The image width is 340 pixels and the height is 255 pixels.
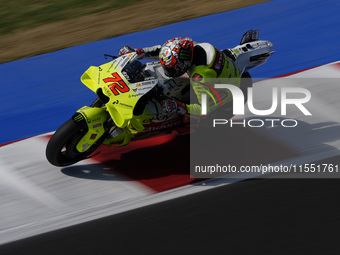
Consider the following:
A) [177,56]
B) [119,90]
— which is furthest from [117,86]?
[177,56]

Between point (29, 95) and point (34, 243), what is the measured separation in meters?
4.08

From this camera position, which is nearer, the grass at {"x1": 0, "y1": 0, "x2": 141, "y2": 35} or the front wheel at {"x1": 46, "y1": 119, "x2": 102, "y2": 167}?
the front wheel at {"x1": 46, "y1": 119, "x2": 102, "y2": 167}

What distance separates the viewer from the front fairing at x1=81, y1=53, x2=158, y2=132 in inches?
242

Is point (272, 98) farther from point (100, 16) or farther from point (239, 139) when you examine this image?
point (100, 16)

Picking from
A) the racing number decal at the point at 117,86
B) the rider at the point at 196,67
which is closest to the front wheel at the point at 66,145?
the racing number decal at the point at 117,86

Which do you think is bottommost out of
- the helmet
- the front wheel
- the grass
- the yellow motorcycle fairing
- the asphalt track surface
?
the asphalt track surface

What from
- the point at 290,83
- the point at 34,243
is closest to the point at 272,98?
the point at 290,83

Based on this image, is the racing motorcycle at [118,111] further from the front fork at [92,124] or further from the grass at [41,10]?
the grass at [41,10]

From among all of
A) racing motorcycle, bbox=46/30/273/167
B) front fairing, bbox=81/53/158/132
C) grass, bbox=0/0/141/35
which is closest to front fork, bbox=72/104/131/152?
racing motorcycle, bbox=46/30/273/167

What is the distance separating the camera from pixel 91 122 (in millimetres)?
6277

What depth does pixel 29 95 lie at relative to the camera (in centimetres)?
927

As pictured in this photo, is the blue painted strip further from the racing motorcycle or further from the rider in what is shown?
the rider

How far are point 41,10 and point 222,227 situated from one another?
8.25 metres

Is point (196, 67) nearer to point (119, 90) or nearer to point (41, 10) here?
point (119, 90)
